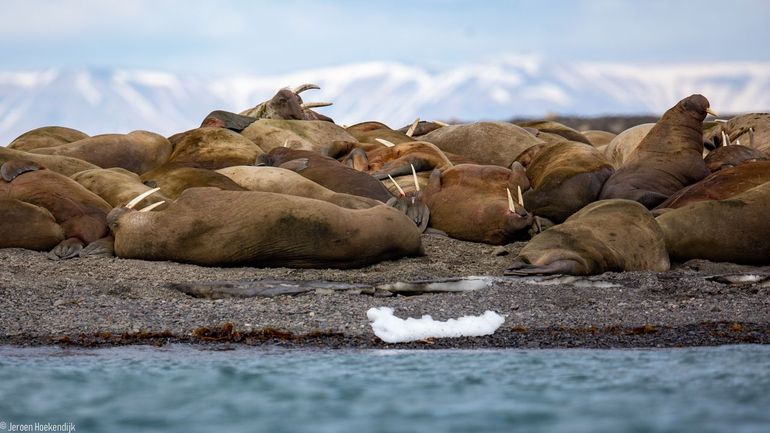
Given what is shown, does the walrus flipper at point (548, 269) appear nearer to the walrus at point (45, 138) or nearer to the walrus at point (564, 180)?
the walrus at point (564, 180)

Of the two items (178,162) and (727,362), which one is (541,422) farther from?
(178,162)

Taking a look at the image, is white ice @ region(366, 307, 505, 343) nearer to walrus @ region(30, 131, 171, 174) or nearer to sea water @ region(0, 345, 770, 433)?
sea water @ region(0, 345, 770, 433)

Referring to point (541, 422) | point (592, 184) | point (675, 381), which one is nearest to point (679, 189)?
point (592, 184)

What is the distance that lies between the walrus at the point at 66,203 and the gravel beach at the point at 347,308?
487 millimetres

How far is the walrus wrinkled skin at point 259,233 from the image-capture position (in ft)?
36.0

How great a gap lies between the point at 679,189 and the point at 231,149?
574 cm

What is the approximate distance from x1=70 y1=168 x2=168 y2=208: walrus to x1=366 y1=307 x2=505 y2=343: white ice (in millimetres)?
4525

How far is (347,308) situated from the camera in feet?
30.3

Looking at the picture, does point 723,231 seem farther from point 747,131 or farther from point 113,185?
point 113,185

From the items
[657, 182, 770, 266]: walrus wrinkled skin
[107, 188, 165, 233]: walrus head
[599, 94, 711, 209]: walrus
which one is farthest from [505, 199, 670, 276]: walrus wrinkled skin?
[107, 188, 165, 233]: walrus head

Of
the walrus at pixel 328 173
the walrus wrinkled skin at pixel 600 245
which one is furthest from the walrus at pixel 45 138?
the walrus wrinkled skin at pixel 600 245

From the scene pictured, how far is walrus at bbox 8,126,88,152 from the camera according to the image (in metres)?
17.7

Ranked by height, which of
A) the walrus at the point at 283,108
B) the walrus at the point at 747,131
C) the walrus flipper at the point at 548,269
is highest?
the walrus at the point at 283,108

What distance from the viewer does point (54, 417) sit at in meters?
6.67
